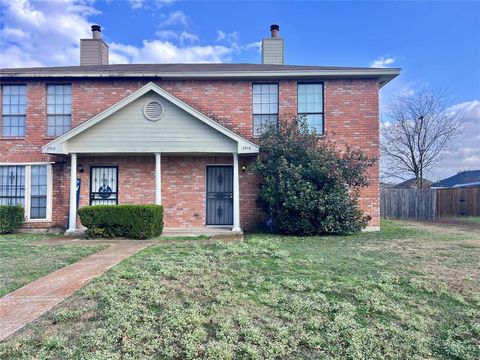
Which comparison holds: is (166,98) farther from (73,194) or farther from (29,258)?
(29,258)

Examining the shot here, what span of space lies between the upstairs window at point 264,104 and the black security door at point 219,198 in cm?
202

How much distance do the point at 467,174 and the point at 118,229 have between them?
127 ft

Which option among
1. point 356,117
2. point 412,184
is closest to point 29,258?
point 356,117

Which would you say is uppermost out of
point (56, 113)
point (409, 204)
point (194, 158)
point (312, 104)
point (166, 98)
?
point (312, 104)

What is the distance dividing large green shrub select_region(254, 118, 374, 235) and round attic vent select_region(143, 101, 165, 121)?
3366 millimetres

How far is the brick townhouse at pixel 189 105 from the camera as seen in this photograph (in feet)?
37.5

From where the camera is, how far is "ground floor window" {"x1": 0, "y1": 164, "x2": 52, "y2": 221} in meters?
11.4

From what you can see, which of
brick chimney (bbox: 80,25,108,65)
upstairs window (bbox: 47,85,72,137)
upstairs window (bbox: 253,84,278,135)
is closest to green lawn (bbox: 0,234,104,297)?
upstairs window (bbox: 47,85,72,137)

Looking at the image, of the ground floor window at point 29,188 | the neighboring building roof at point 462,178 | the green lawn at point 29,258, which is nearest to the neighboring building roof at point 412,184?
the neighboring building roof at point 462,178

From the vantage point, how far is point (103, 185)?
11609 millimetres

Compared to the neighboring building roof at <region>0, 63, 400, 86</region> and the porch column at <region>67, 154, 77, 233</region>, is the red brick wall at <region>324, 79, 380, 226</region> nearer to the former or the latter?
the neighboring building roof at <region>0, 63, 400, 86</region>

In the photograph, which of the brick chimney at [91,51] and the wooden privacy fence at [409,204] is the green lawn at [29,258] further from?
the wooden privacy fence at [409,204]

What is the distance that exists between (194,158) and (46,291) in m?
7.36

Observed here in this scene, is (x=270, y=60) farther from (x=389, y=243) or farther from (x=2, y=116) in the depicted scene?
(x=2, y=116)
